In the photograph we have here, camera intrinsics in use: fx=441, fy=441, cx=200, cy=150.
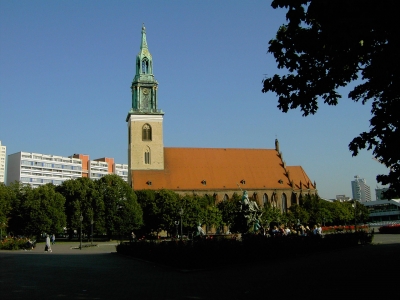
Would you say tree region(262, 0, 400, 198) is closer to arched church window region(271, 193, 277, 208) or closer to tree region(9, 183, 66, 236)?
tree region(9, 183, 66, 236)

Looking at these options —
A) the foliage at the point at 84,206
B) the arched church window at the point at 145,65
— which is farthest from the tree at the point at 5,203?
the arched church window at the point at 145,65

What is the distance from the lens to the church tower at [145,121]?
255 feet

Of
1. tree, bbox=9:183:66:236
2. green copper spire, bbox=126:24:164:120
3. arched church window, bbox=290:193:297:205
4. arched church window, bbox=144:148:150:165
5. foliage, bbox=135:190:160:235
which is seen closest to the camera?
tree, bbox=9:183:66:236

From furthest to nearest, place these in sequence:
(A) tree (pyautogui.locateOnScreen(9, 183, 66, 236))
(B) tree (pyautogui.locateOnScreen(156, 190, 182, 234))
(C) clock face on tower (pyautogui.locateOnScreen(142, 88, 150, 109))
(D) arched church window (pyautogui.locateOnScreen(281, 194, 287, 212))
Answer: (D) arched church window (pyautogui.locateOnScreen(281, 194, 287, 212)), (C) clock face on tower (pyautogui.locateOnScreen(142, 88, 150, 109)), (B) tree (pyautogui.locateOnScreen(156, 190, 182, 234)), (A) tree (pyautogui.locateOnScreen(9, 183, 66, 236))

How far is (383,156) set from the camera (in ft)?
41.6

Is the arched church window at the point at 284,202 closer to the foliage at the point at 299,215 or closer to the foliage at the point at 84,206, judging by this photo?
the foliage at the point at 299,215

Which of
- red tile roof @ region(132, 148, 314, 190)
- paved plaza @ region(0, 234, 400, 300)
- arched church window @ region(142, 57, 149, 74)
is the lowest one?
paved plaza @ region(0, 234, 400, 300)

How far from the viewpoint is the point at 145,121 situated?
257 feet

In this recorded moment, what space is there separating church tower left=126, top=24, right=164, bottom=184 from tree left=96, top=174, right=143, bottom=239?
1014cm

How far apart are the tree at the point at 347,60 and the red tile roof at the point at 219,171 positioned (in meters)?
65.0

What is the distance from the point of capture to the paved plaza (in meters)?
12.6

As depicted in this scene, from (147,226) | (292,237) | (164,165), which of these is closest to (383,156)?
(292,237)

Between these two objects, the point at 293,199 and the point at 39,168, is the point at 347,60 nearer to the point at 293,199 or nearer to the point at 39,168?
the point at 293,199

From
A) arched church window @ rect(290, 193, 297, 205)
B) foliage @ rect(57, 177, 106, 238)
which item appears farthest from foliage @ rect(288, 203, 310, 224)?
foliage @ rect(57, 177, 106, 238)
